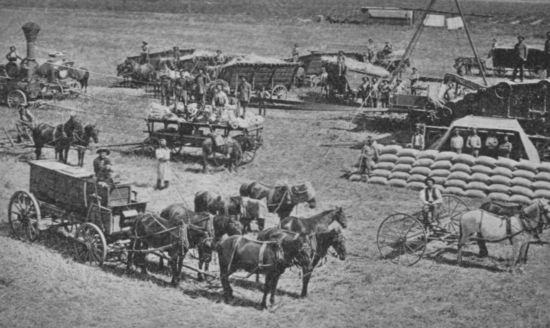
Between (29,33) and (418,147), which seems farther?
(29,33)

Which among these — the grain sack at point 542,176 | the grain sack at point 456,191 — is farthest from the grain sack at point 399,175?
the grain sack at point 542,176

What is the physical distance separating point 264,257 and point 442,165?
35.5 feet

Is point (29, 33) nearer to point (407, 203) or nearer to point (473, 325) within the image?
point (407, 203)

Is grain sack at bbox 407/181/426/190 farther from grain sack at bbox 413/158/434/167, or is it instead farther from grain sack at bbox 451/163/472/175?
grain sack at bbox 451/163/472/175

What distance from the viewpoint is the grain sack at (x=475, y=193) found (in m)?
22.0

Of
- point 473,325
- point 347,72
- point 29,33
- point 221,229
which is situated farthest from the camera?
point 347,72

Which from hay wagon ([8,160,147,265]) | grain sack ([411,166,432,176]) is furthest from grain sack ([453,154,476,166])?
hay wagon ([8,160,147,265])

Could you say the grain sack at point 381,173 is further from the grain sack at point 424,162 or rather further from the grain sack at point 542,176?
the grain sack at point 542,176

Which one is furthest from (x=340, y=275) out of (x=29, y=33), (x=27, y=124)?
(x=29, y=33)

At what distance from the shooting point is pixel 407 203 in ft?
72.0

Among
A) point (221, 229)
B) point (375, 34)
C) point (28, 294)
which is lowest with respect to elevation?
point (28, 294)

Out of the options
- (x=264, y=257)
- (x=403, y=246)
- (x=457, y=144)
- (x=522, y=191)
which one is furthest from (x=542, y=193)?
(x=264, y=257)

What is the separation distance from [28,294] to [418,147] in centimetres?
1610

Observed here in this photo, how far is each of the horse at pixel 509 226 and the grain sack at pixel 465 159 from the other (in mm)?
6319
